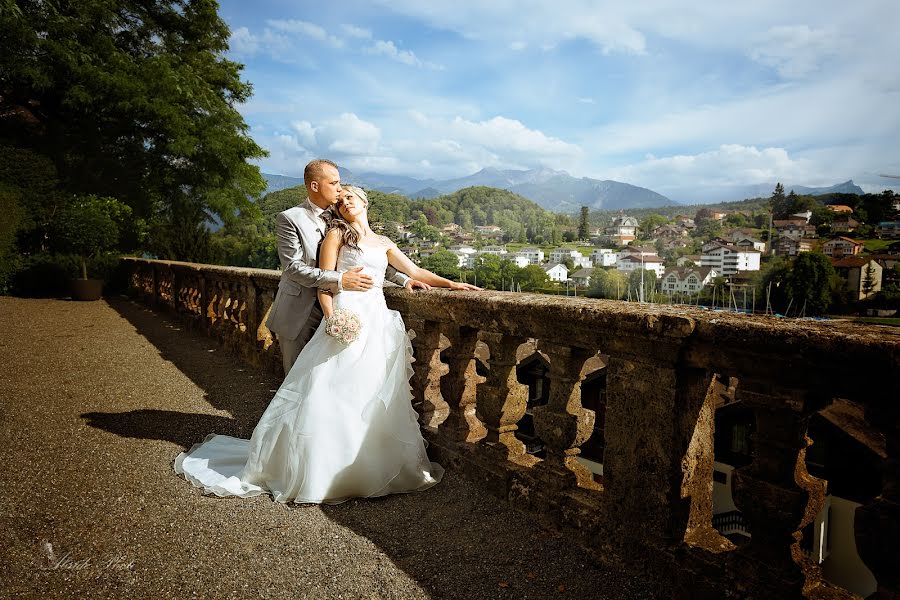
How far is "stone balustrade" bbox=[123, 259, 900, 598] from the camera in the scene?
1.56 m

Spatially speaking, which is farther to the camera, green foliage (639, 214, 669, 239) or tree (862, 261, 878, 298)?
green foliage (639, 214, 669, 239)

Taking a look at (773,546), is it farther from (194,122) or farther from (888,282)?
(888,282)

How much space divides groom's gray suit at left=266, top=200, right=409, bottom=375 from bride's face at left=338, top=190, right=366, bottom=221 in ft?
0.89

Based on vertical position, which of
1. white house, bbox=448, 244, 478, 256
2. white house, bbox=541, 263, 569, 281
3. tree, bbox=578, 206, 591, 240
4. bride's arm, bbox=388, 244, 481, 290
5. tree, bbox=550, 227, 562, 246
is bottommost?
white house, bbox=541, 263, 569, 281

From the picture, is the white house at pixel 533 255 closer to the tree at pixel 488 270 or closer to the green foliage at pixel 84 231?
the tree at pixel 488 270

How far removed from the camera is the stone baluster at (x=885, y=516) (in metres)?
1.50

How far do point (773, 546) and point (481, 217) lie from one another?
9085 centimetres

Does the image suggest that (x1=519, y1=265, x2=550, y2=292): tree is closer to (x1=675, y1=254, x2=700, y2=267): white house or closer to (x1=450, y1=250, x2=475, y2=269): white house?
(x1=450, y1=250, x2=475, y2=269): white house

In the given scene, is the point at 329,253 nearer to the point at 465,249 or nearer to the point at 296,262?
the point at 296,262

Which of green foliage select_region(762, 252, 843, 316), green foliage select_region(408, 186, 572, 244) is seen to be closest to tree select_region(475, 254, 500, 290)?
green foliage select_region(408, 186, 572, 244)

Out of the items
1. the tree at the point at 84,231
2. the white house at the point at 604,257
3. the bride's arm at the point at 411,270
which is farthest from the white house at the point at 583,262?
the bride's arm at the point at 411,270

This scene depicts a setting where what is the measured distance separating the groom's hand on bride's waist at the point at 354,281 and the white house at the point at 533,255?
216ft

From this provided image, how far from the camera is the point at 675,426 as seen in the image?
80.8 inches

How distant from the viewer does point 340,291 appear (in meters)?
3.19
